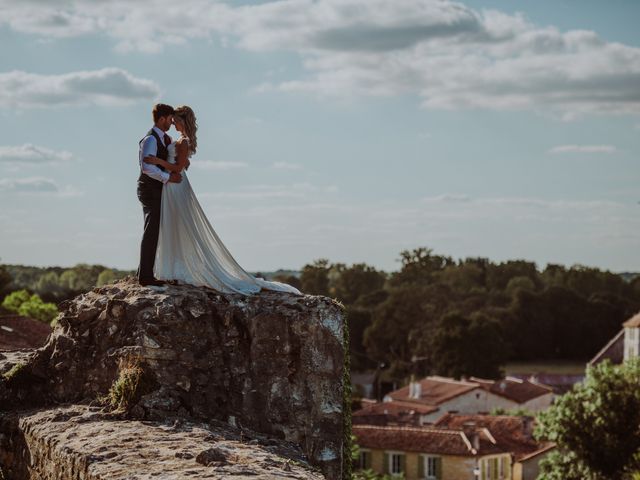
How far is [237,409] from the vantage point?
10562 millimetres

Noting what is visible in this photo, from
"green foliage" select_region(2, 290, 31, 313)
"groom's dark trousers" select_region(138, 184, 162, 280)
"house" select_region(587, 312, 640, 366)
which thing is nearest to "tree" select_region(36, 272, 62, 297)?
"green foliage" select_region(2, 290, 31, 313)

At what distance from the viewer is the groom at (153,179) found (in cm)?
1151

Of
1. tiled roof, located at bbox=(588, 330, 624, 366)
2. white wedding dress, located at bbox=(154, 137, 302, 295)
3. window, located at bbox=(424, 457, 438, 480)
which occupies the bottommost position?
window, located at bbox=(424, 457, 438, 480)

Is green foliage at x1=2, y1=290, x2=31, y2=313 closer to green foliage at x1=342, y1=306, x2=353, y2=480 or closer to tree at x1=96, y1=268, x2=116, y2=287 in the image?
tree at x1=96, y1=268, x2=116, y2=287

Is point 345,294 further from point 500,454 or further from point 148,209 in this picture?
point 148,209

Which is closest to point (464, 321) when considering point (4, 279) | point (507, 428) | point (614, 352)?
point (614, 352)

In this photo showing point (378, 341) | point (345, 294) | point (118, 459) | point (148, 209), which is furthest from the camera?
point (345, 294)

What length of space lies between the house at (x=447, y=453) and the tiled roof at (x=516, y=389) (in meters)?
20.0

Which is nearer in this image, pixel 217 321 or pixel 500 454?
pixel 217 321

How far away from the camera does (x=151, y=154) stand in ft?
37.7

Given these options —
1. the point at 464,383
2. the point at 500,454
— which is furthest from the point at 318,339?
the point at 464,383

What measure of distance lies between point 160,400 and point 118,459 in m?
1.84

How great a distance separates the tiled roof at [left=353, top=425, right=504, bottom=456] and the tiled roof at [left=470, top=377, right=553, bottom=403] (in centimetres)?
2186

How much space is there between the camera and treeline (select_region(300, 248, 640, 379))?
114 metres
